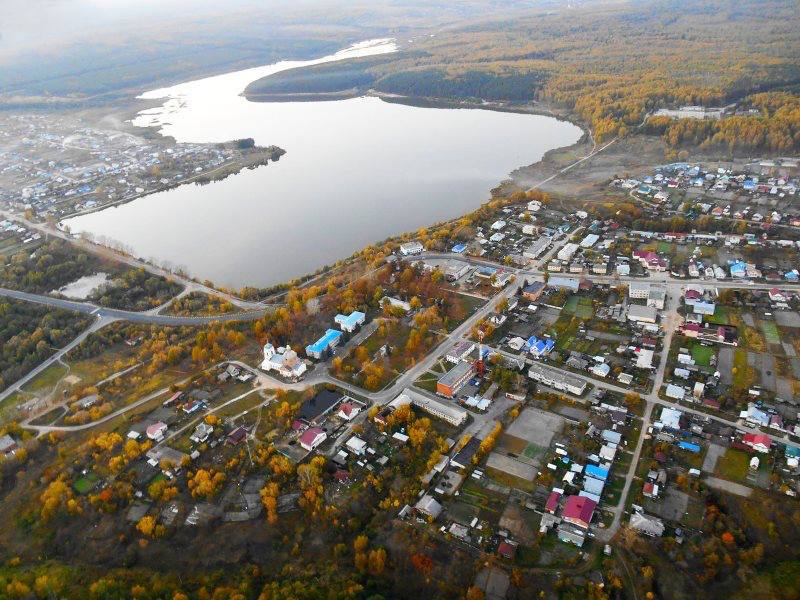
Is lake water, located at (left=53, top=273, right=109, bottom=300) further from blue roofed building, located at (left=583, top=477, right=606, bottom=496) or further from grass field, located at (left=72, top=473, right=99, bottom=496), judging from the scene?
blue roofed building, located at (left=583, top=477, right=606, bottom=496)

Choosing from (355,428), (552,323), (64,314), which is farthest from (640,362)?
(64,314)

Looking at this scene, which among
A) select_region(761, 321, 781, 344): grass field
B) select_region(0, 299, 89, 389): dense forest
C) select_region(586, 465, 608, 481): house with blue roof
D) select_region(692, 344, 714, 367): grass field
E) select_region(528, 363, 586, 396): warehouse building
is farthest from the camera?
select_region(0, 299, 89, 389): dense forest

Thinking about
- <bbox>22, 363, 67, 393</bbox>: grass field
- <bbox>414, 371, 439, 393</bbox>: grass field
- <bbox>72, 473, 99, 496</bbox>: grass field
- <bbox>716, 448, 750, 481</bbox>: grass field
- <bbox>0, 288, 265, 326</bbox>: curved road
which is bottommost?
<bbox>22, 363, 67, 393</bbox>: grass field

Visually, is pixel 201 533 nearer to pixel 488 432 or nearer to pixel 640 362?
→ pixel 488 432

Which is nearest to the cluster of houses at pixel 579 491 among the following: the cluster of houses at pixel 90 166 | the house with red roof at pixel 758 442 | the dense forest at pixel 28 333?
the house with red roof at pixel 758 442

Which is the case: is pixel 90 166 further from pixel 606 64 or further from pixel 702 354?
pixel 606 64

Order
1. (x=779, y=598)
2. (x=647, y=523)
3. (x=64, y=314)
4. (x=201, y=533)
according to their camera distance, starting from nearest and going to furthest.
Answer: (x=779, y=598) < (x=647, y=523) < (x=201, y=533) < (x=64, y=314)

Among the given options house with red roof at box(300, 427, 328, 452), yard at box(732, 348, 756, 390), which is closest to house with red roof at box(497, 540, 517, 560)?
house with red roof at box(300, 427, 328, 452)
